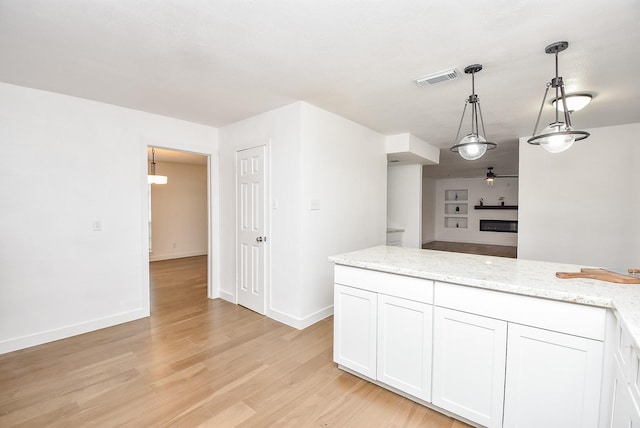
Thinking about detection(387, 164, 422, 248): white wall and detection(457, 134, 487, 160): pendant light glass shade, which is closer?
detection(457, 134, 487, 160): pendant light glass shade

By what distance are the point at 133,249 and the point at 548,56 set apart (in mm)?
4348

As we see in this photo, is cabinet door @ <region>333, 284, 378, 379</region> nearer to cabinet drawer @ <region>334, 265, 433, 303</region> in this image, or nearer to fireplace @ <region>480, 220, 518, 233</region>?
cabinet drawer @ <region>334, 265, 433, 303</region>

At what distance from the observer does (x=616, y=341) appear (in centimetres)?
131

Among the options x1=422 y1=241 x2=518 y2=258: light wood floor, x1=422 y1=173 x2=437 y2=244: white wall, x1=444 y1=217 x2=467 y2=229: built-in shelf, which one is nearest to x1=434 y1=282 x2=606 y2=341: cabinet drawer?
x1=422 y1=241 x2=518 y2=258: light wood floor

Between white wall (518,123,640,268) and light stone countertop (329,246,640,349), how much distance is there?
3033mm

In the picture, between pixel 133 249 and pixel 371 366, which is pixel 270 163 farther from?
pixel 371 366

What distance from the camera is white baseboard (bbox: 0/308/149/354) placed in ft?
8.80

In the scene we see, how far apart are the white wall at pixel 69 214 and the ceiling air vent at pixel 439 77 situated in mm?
3059

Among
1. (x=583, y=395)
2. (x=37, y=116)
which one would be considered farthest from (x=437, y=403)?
(x=37, y=116)

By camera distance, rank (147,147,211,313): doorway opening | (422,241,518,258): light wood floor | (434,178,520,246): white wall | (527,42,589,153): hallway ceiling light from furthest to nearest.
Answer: (434,178,520,246): white wall
(422,241,518,258): light wood floor
(147,147,211,313): doorway opening
(527,42,589,153): hallway ceiling light

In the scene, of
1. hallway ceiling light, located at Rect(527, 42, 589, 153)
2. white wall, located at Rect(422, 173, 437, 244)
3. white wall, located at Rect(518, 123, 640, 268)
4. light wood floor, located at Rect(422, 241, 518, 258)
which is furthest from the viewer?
white wall, located at Rect(422, 173, 437, 244)

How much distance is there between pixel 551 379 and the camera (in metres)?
1.48

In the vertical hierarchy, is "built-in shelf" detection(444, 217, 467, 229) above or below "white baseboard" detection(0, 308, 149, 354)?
above

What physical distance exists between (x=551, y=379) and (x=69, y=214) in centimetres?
409
